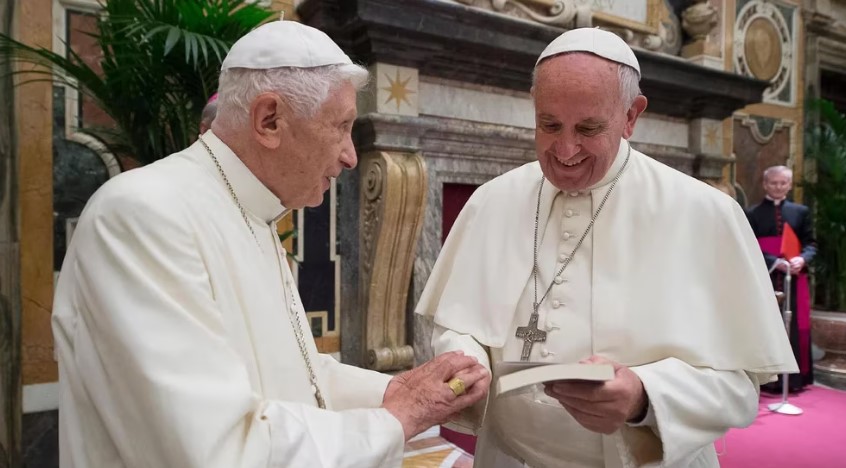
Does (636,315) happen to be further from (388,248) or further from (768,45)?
(768,45)

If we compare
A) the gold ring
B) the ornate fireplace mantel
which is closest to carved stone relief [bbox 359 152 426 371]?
the ornate fireplace mantel

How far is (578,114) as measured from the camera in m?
1.54

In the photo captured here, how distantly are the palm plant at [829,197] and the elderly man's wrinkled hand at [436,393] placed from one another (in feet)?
22.1

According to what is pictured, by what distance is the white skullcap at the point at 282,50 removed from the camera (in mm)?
1382

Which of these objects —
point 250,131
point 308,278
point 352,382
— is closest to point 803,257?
point 308,278

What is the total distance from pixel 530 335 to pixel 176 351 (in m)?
0.94

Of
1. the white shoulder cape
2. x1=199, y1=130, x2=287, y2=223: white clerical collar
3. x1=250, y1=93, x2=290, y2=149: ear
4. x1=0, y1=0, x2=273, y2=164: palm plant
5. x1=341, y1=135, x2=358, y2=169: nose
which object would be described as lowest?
the white shoulder cape

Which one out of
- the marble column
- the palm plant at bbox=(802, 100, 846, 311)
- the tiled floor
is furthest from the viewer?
the palm plant at bbox=(802, 100, 846, 311)

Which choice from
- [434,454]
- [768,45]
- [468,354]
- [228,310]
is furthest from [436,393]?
[768,45]

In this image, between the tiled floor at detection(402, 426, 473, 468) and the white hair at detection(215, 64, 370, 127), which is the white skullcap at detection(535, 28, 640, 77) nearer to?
the white hair at detection(215, 64, 370, 127)

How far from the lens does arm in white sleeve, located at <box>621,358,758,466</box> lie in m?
1.41

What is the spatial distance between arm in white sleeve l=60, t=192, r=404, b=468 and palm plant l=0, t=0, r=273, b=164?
162cm

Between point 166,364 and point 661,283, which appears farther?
point 661,283

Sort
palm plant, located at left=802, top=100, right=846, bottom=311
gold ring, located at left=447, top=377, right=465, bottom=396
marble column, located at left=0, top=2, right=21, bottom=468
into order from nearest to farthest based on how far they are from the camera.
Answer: gold ring, located at left=447, top=377, right=465, bottom=396, marble column, located at left=0, top=2, right=21, bottom=468, palm plant, located at left=802, top=100, right=846, bottom=311
